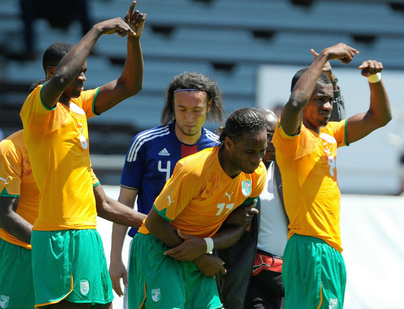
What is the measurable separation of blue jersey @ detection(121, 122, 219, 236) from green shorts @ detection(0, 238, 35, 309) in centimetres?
77

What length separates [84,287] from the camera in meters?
3.51

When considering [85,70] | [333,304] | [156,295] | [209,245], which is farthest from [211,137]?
[333,304]

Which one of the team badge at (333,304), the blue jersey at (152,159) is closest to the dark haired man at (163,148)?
the blue jersey at (152,159)

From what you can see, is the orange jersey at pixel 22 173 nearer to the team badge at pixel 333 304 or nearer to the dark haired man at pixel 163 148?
the dark haired man at pixel 163 148

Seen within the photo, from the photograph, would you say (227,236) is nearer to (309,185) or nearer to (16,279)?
(309,185)

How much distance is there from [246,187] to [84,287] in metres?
0.98

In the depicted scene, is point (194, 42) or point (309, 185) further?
point (194, 42)

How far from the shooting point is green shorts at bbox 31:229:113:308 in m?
3.48

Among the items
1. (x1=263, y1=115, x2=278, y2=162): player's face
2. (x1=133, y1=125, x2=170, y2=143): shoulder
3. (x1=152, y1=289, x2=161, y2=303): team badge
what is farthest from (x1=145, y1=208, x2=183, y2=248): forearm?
(x1=263, y1=115, x2=278, y2=162): player's face

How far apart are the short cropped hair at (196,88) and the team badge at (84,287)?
1.54 meters

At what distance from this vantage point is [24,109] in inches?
139

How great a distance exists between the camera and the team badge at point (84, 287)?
350cm

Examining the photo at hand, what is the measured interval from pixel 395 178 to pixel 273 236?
14.7 ft

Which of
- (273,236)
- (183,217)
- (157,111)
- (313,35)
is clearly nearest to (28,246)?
(183,217)
